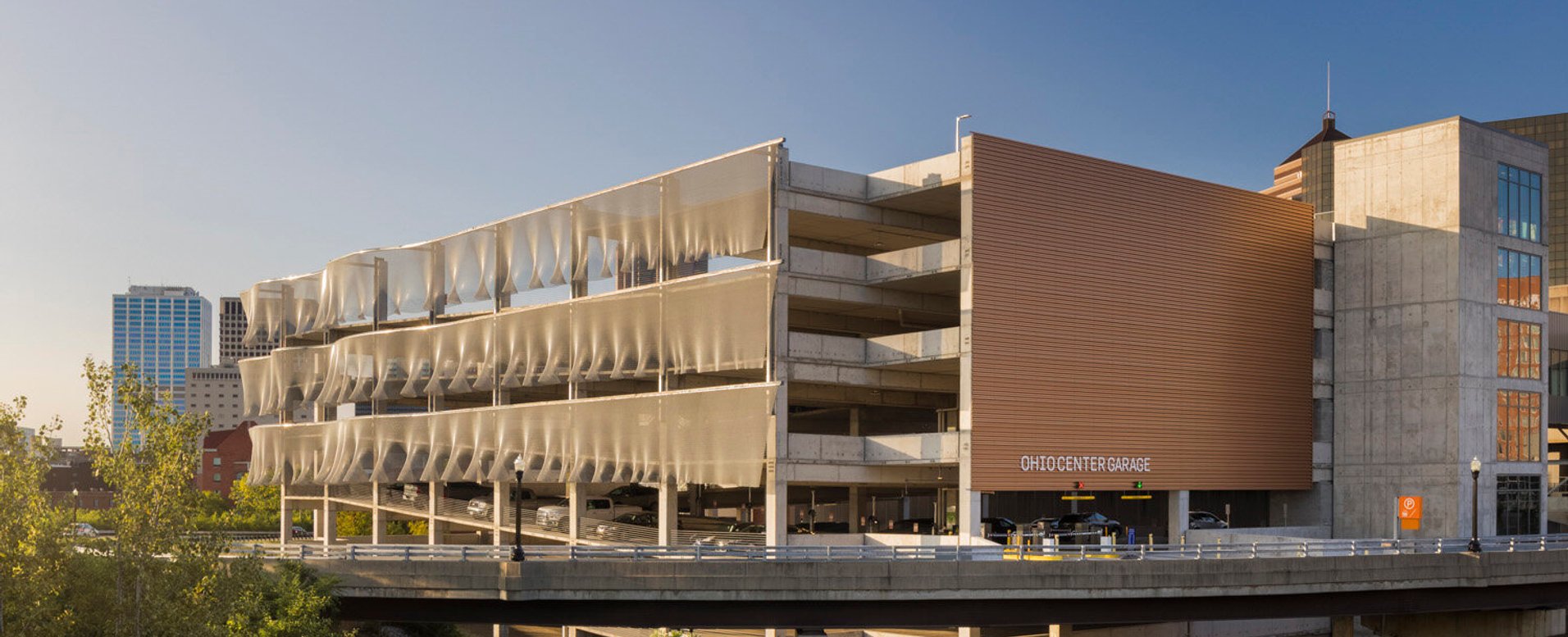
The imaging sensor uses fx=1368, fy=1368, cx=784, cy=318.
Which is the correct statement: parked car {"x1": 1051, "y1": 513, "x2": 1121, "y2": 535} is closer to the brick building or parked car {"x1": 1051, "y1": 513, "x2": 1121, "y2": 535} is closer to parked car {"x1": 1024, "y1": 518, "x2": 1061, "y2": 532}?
parked car {"x1": 1024, "y1": 518, "x2": 1061, "y2": 532}

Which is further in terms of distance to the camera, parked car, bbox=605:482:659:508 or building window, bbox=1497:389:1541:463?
parked car, bbox=605:482:659:508

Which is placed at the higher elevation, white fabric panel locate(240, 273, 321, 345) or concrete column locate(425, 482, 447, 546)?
white fabric panel locate(240, 273, 321, 345)

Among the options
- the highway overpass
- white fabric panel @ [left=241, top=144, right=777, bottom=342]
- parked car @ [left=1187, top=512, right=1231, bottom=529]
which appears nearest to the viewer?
the highway overpass

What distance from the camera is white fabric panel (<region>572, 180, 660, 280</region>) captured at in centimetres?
6291

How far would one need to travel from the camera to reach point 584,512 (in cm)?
6781

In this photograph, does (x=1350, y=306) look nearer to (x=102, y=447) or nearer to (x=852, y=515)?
(x=852, y=515)

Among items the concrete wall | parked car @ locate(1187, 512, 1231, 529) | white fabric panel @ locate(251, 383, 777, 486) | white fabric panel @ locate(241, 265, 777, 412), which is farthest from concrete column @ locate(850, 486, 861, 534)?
the concrete wall

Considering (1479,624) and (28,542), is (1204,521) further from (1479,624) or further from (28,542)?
(28,542)

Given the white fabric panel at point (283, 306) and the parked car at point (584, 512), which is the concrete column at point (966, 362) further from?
the white fabric panel at point (283, 306)

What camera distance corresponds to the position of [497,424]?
234ft

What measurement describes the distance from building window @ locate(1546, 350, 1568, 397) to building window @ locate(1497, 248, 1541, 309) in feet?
88.5

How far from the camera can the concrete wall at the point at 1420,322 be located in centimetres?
6431

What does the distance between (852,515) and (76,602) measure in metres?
37.7

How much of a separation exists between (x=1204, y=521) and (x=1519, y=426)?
16.0 meters
